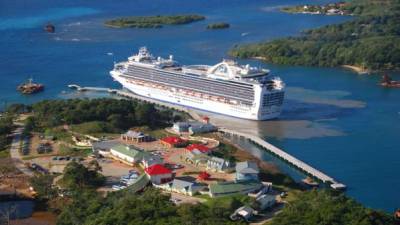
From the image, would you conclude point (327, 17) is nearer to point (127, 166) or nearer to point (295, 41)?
point (295, 41)

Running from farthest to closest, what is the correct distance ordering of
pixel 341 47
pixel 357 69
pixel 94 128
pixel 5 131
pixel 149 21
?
pixel 149 21 → pixel 341 47 → pixel 357 69 → pixel 94 128 → pixel 5 131

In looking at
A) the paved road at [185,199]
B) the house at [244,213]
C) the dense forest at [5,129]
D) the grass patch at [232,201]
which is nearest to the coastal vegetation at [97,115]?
the dense forest at [5,129]

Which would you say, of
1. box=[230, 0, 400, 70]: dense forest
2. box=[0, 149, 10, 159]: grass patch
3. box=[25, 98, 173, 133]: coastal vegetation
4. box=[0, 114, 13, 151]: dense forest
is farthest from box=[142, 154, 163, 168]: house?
box=[230, 0, 400, 70]: dense forest

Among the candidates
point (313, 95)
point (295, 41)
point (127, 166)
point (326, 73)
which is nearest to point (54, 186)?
point (127, 166)

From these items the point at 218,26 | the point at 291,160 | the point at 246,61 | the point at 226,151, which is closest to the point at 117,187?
the point at 226,151

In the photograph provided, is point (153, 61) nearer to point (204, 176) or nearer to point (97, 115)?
point (97, 115)

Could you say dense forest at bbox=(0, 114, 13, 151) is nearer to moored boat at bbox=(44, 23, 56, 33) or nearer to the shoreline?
the shoreline

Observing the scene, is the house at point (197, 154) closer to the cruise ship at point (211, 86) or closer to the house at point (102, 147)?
the house at point (102, 147)
